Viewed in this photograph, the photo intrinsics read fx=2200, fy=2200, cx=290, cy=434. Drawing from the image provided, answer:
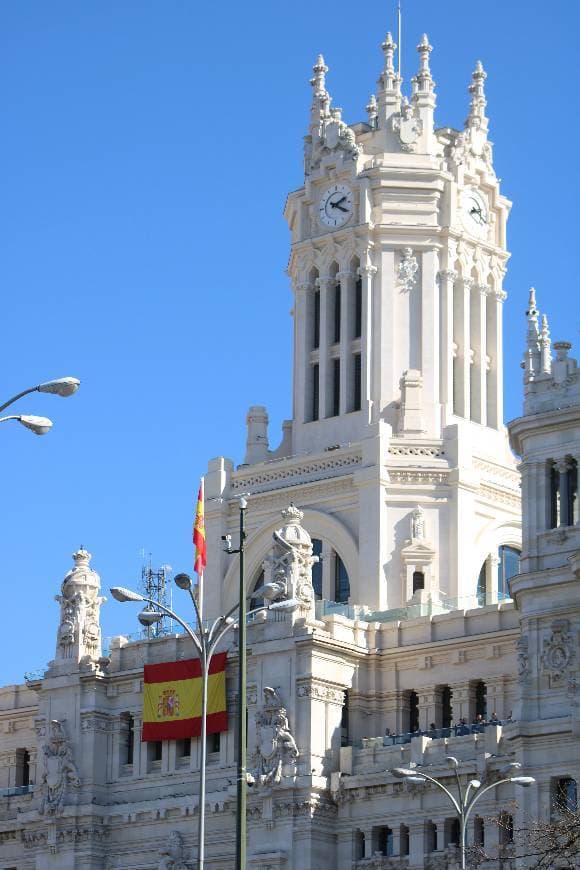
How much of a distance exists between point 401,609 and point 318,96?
2969 cm

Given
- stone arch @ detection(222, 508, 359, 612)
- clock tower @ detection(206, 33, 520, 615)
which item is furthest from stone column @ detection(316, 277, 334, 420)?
stone arch @ detection(222, 508, 359, 612)

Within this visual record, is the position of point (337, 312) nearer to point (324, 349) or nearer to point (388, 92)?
point (324, 349)

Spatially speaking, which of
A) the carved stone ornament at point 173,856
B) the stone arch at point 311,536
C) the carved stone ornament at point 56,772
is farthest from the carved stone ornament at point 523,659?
the carved stone ornament at point 56,772

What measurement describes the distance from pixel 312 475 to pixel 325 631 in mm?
12299

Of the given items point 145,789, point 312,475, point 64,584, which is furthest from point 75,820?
point 312,475

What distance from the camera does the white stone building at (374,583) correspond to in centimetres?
8594

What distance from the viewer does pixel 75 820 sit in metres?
100

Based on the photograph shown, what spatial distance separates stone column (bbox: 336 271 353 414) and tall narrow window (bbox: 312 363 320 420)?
1913mm

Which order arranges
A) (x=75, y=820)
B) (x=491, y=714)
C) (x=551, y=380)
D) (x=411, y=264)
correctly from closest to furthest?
1. (x=551, y=380)
2. (x=491, y=714)
3. (x=75, y=820)
4. (x=411, y=264)

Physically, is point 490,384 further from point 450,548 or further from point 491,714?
point 491,714

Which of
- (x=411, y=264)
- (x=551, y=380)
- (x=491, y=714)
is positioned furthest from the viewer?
(x=411, y=264)

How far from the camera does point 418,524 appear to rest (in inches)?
4023

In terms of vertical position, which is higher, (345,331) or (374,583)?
(345,331)

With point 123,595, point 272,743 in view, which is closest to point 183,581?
point 123,595
